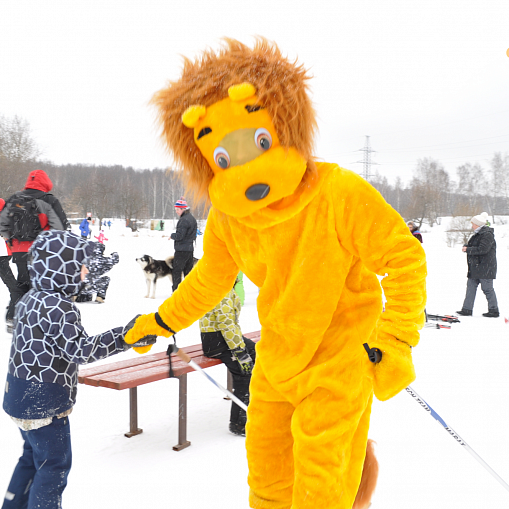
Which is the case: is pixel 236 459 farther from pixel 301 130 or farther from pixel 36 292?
pixel 301 130

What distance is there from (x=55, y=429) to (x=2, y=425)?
1682 millimetres

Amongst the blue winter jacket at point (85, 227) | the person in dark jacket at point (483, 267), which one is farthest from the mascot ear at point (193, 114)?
the blue winter jacket at point (85, 227)

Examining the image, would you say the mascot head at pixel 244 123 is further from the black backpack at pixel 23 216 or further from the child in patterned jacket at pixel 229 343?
the black backpack at pixel 23 216

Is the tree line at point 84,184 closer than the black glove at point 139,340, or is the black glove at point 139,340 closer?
the black glove at point 139,340

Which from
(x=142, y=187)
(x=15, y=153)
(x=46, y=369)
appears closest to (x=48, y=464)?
(x=46, y=369)

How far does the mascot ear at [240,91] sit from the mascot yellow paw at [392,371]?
110 centimetres

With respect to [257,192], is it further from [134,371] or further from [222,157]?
→ [134,371]

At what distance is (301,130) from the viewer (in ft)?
6.57

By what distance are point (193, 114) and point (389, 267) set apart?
1005mm

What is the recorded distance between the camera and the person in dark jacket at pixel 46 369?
6.99ft

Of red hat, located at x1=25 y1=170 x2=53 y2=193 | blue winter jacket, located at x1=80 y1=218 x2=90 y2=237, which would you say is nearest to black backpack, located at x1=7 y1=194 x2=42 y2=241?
red hat, located at x1=25 y1=170 x2=53 y2=193

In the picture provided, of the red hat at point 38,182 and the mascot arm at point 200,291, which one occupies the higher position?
the red hat at point 38,182

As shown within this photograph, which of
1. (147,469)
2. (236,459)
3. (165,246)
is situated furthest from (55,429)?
(165,246)

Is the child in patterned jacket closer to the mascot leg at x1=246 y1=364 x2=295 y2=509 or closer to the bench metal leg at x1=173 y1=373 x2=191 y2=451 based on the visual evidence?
the bench metal leg at x1=173 y1=373 x2=191 y2=451
